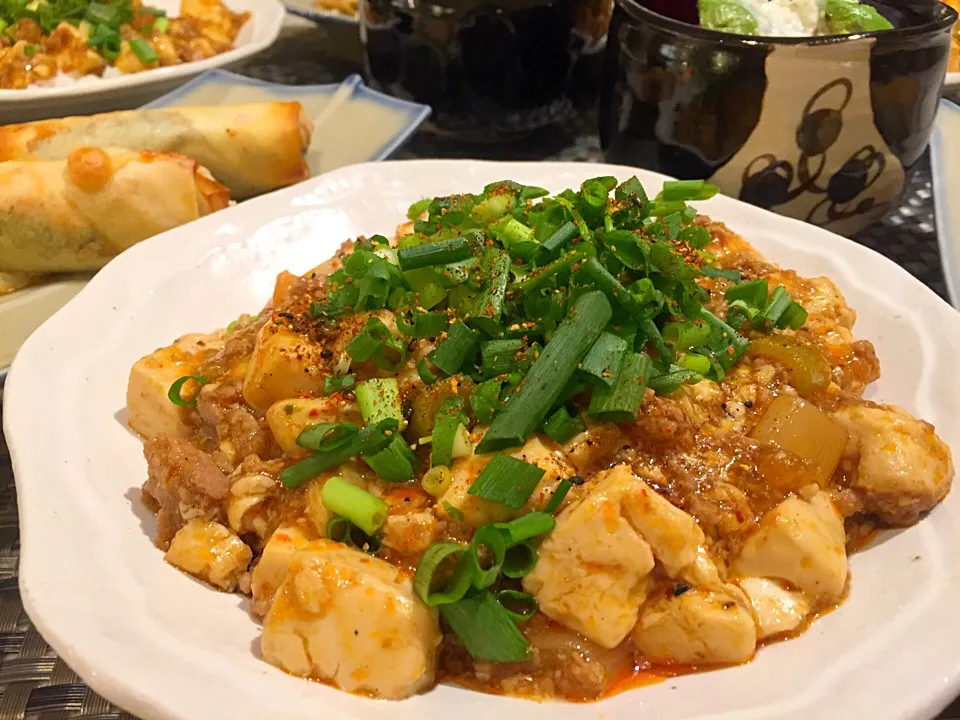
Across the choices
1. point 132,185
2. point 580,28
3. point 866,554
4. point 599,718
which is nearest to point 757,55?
point 580,28

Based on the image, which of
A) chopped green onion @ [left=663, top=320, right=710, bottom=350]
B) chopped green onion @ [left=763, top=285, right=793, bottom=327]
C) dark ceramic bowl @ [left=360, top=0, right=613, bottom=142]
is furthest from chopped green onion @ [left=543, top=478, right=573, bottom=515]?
dark ceramic bowl @ [left=360, top=0, right=613, bottom=142]

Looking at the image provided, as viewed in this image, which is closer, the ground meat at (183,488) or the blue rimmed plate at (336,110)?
the ground meat at (183,488)

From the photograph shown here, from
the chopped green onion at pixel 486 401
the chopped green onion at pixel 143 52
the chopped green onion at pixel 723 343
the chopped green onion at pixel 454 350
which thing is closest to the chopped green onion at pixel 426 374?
the chopped green onion at pixel 454 350

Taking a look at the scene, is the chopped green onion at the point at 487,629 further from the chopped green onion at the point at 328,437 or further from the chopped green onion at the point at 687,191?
the chopped green onion at the point at 687,191

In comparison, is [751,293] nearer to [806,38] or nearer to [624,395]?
[624,395]

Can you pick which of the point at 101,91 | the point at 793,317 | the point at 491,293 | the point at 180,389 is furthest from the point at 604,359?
the point at 101,91

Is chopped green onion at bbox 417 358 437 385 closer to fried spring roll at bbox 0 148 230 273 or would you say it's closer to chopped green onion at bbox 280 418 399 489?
chopped green onion at bbox 280 418 399 489
